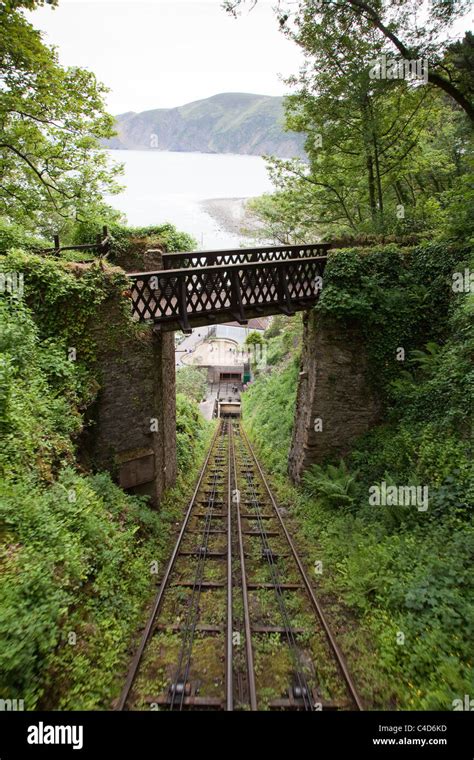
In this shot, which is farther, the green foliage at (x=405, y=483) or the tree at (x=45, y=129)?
the tree at (x=45, y=129)

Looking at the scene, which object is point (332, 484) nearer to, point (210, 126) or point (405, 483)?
point (405, 483)

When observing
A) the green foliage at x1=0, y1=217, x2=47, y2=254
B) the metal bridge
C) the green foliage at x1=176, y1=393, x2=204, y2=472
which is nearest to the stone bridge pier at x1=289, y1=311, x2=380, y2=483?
the metal bridge

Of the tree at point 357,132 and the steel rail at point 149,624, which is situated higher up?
the tree at point 357,132

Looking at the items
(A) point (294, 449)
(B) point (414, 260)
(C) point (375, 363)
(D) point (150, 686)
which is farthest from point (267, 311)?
(D) point (150, 686)

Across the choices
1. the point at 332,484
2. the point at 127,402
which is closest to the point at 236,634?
the point at 332,484

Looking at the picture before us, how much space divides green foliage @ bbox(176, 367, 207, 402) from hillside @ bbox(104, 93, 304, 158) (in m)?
111

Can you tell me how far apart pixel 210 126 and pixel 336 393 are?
619 ft

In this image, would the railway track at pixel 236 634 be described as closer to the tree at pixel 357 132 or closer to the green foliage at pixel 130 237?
the tree at pixel 357 132

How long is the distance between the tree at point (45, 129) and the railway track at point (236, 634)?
1124 centimetres

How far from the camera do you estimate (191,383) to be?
2873 centimetres

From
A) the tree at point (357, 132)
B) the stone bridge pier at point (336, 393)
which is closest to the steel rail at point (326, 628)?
the stone bridge pier at point (336, 393)

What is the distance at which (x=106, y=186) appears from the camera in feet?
41.2

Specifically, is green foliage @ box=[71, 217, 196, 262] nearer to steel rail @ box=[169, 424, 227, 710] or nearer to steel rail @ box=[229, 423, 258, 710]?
steel rail @ box=[169, 424, 227, 710]

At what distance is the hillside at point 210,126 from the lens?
134 metres
